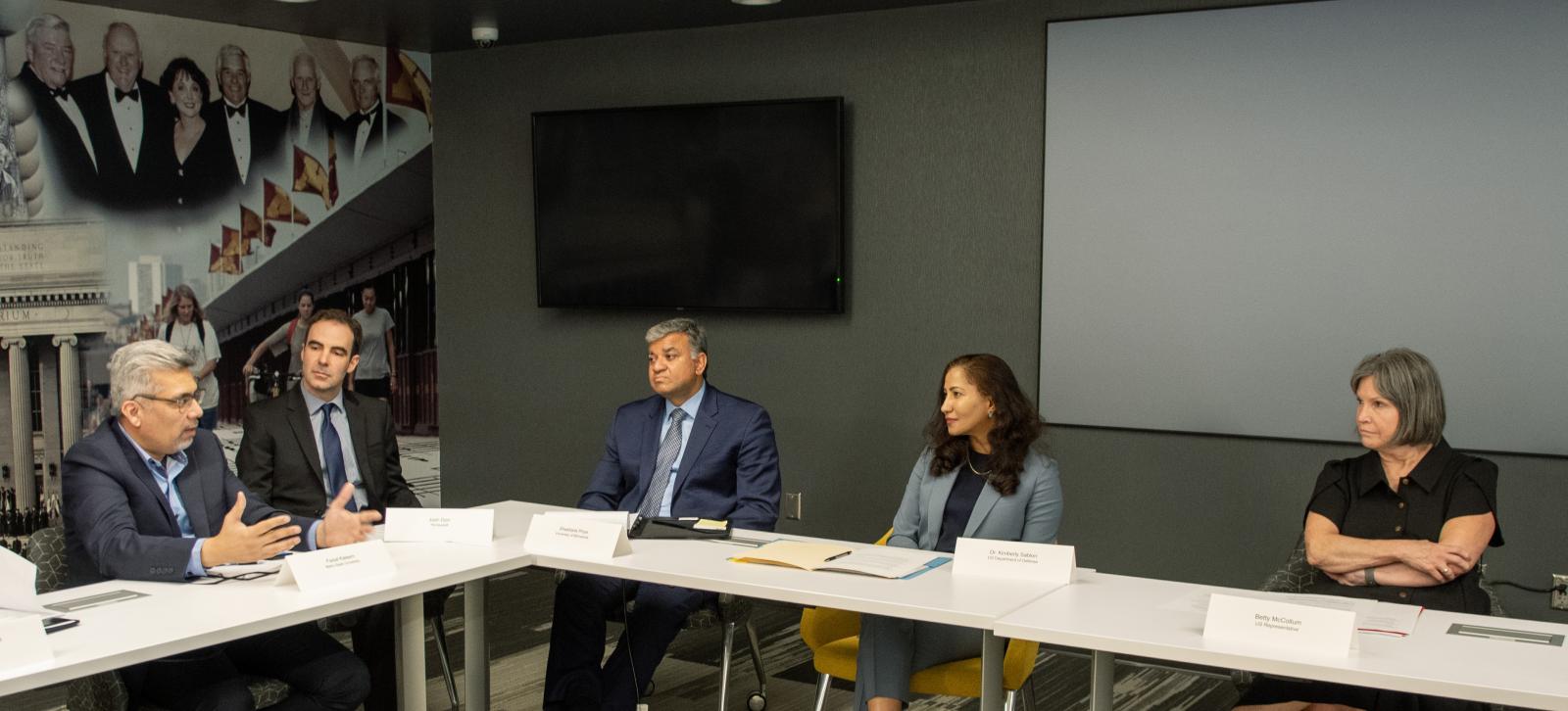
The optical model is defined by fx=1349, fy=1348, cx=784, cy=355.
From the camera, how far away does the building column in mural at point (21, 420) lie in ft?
18.4

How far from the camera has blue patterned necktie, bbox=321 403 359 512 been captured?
13.8 ft

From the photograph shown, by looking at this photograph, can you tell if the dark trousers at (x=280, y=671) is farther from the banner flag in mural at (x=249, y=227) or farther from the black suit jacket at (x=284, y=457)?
the banner flag in mural at (x=249, y=227)

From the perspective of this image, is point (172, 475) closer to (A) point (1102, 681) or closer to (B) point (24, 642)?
(B) point (24, 642)

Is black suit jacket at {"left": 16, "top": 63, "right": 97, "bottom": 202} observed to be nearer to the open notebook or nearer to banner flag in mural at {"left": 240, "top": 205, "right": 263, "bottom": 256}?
banner flag in mural at {"left": 240, "top": 205, "right": 263, "bottom": 256}

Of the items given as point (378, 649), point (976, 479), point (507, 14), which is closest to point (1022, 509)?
point (976, 479)

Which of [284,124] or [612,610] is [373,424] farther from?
[284,124]

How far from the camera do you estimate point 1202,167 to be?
4895 millimetres

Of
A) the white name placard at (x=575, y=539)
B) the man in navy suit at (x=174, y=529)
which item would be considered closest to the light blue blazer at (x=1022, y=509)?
the white name placard at (x=575, y=539)

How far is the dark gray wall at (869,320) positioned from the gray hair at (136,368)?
122 inches

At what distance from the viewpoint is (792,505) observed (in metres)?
5.96

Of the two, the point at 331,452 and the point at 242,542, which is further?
the point at 331,452

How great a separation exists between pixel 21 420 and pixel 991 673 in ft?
14.9

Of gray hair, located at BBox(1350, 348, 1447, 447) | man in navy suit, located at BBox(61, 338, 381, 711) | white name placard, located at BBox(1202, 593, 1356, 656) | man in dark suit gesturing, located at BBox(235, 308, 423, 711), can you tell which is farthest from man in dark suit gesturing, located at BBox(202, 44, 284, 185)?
white name placard, located at BBox(1202, 593, 1356, 656)

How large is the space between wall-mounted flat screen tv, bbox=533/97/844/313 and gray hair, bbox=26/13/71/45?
6.55 feet
